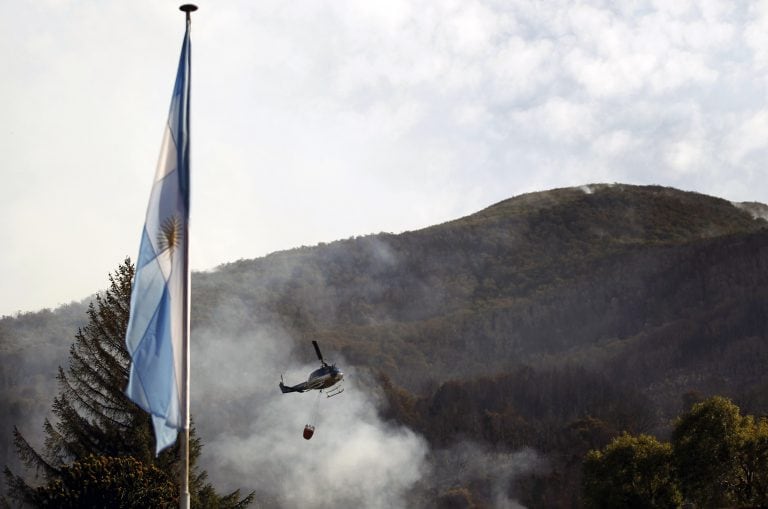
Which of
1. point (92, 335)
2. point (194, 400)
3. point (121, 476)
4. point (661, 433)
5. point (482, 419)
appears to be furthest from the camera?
point (194, 400)

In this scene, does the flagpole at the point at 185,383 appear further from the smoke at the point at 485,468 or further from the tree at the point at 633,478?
the smoke at the point at 485,468

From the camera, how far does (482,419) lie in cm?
17175

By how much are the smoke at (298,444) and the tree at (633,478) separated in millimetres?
79341

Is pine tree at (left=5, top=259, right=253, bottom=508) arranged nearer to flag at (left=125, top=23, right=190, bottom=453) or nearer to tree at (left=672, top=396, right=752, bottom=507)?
tree at (left=672, top=396, right=752, bottom=507)

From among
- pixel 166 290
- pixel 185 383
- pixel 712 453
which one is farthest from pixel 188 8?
pixel 712 453

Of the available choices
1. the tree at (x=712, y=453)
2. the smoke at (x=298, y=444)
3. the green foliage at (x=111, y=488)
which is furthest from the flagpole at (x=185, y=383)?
the smoke at (x=298, y=444)

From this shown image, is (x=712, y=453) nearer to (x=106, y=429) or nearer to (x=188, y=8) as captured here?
(x=106, y=429)

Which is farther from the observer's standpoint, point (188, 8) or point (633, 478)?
point (633, 478)

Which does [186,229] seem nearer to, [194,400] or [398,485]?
[398,485]

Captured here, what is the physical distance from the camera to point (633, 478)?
209ft

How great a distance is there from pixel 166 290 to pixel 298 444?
14329 centimetres

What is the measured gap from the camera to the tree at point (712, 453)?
2410 inches

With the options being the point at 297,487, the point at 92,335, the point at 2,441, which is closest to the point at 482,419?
the point at 297,487

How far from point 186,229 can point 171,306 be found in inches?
56.8
